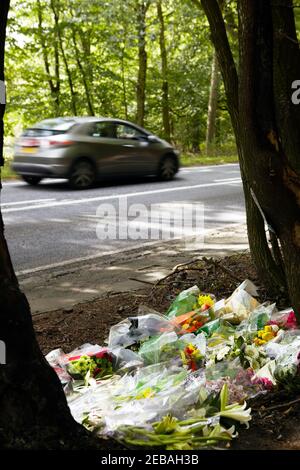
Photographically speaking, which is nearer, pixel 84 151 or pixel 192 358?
pixel 192 358

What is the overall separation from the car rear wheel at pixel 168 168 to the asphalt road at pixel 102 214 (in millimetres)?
541

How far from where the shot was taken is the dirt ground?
3.62m

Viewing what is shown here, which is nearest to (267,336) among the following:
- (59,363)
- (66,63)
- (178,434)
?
(59,363)

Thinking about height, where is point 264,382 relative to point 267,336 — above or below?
below

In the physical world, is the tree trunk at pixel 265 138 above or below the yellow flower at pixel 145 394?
above

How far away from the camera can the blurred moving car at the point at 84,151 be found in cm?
1522

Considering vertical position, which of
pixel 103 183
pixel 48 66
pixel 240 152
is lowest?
pixel 103 183

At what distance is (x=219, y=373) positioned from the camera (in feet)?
13.2

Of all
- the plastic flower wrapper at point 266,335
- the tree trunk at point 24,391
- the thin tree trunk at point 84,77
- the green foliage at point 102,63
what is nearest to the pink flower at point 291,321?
the plastic flower wrapper at point 266,335

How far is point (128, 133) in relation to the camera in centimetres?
1731

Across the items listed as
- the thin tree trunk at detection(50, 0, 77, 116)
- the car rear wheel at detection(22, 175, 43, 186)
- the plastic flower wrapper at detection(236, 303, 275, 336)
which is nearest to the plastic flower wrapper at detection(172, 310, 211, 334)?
the plastic flower wrapper at detection(236, 303, 275, 336)

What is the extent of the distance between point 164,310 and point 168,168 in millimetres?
12160

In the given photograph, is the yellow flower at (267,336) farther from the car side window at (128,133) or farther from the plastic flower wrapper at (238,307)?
the car side window at (128,133)

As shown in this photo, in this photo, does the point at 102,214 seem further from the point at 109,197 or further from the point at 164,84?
the point at 164,84
